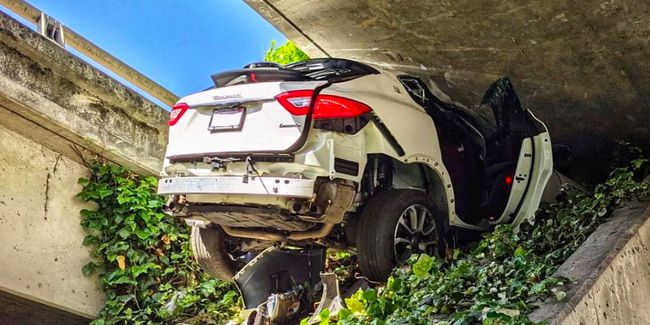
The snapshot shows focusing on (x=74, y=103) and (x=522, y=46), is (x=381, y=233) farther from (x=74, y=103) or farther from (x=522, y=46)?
(x=74, y=103)

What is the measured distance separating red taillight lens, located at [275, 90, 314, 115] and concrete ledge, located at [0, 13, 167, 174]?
276cm

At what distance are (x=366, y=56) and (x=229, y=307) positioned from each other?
300 cm

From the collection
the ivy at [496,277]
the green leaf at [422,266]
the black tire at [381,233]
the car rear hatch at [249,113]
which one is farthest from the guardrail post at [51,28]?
the green leaf at [422,266]

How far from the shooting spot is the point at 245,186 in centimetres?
382

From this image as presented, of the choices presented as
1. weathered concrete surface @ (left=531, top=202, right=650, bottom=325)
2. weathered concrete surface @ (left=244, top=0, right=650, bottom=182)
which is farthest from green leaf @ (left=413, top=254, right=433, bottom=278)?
weathered concrete surface @ (left=244, top=0, right=650, bottom=182)

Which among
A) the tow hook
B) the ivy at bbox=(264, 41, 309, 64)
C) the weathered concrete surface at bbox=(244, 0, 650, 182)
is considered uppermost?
the ivy at bbox=(264, 41, 309, 64)

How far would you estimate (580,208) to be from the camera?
463 centimetres

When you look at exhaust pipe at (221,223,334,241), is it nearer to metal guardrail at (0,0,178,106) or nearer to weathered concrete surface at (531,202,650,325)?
weathered concrete surface at (531,202,650,325)

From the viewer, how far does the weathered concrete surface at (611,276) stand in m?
3.04

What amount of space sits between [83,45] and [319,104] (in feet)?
11.5

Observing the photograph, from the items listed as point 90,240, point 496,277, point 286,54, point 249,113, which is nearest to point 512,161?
point 496,277

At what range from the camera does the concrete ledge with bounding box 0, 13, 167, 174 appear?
5.41 meters

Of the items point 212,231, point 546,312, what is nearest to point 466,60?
point 212,231

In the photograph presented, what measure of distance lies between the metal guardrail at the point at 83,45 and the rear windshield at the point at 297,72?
2364 millimetres
